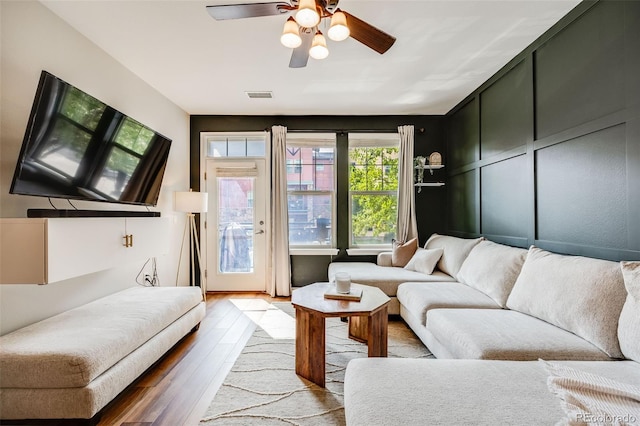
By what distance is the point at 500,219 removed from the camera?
10.3 ft

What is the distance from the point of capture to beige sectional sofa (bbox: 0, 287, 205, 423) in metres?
1.50

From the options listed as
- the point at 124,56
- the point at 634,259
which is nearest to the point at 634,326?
the point at 634,259

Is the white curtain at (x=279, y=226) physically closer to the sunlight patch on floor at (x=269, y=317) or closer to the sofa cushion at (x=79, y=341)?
the sunlight patch on floor at (x=269, y=317)

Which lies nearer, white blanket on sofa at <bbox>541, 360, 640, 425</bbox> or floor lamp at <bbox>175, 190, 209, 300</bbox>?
white blanket on sofa at <bbox>541, 360, 640, 425</bbox>

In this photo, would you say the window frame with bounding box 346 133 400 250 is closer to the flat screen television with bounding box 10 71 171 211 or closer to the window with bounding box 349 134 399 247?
the window with bounding box 349 134 399 247

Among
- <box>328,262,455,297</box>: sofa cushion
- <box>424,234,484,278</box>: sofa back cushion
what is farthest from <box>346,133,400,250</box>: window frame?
<box>424,234,484,278</box>: sofa back cushion

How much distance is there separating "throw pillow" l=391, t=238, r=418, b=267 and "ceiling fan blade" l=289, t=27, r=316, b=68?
2636mm

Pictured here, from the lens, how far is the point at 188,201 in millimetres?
3721

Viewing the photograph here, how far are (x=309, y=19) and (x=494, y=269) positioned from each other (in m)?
2.29

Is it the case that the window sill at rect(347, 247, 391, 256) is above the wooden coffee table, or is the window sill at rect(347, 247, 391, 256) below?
above

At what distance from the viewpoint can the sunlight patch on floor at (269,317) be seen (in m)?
2.96

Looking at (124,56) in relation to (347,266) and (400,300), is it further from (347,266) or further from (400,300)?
(400,300)

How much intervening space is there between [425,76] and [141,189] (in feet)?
10.1

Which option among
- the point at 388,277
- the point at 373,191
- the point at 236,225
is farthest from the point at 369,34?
the point at 236,225
